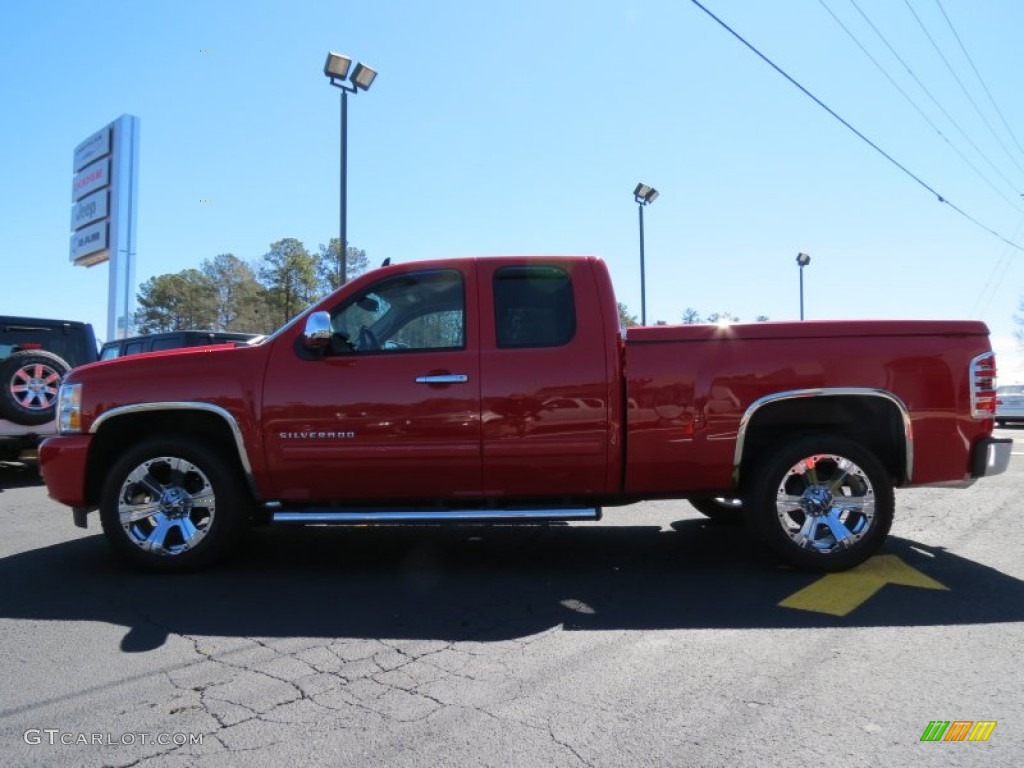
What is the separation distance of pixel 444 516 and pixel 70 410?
2614mm

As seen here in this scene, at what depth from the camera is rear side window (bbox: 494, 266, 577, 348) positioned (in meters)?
4.48

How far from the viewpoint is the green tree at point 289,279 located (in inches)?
1726

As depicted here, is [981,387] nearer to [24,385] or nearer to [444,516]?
[444,516]

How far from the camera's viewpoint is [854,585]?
421 centimetres

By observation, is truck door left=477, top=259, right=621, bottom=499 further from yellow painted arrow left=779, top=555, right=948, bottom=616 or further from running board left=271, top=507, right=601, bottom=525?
yellow painted arrow left=779, top=555, right=948, bottom=616

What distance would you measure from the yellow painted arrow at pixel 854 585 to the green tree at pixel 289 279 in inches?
1656

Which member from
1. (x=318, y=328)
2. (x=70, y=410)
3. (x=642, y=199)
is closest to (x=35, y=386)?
(x=70, y=410)

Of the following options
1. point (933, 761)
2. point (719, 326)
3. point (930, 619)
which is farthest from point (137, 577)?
point (930, 619)

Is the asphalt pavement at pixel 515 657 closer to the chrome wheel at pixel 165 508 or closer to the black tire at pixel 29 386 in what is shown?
the chrome wheel at pixel 165 508

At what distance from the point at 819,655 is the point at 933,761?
852mm

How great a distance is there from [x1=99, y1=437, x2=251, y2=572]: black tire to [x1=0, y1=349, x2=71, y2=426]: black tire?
3.91 meters

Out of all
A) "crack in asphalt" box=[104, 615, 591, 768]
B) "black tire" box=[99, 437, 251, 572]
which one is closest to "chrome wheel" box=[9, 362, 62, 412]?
"black tire" box=[99, 437, 251, 572]

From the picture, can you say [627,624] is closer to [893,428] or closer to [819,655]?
[819,655]

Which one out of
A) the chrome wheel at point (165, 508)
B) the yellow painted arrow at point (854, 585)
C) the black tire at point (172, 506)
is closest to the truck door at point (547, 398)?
the yellow painted arrow at point (854, 585)
